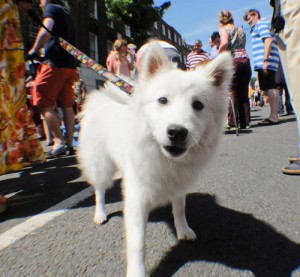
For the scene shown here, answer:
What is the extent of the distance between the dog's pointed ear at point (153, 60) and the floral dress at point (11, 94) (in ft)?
4.82

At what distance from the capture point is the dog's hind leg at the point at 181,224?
74.4 inches

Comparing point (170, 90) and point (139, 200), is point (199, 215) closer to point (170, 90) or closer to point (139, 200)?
point (139, 200)

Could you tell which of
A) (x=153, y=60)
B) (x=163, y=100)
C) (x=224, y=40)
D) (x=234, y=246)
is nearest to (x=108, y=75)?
(x=153, y=60)

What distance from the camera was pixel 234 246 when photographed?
176 centimetres

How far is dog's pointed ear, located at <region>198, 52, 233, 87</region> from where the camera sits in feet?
6.23

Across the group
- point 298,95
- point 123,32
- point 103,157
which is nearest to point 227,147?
point 298,95

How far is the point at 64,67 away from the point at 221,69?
9.75ft

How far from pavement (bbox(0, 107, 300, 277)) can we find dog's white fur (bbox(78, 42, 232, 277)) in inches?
7.8

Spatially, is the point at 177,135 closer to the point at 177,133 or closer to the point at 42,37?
the point at 177,133

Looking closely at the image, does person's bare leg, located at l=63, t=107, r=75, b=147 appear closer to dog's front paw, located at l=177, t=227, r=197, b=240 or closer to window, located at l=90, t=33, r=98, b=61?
dog's front paw, located at l=177, t=227, r=197, b=240

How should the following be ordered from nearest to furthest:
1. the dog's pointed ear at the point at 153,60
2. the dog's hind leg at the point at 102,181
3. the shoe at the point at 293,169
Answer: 1. the dog's pointed ear at the point at 153,60
2. the dog's hind leg at the point at 102,181
3. the shoe at the point at 293,169

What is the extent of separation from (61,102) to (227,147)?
289 cm

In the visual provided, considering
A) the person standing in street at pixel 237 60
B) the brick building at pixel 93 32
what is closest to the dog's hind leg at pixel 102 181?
Answer: the person standing in street at pixel 237 60

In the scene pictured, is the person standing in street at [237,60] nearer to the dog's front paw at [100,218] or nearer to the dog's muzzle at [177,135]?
the dog's front paw at [100,218]
